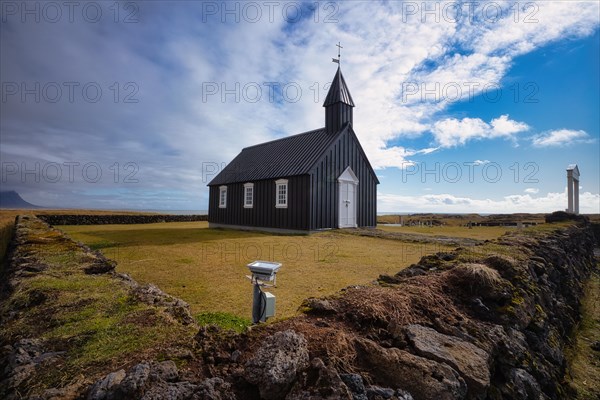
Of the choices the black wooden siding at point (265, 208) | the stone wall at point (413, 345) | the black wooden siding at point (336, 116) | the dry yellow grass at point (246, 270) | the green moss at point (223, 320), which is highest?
the black wooden siding at point (336, 116)

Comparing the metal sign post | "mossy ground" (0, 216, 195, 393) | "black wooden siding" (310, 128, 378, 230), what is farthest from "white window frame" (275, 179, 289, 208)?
the metal sign post

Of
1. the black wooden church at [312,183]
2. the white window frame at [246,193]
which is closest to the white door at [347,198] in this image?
the black wooden church at [312,183]

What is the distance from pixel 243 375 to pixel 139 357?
29.9 inches

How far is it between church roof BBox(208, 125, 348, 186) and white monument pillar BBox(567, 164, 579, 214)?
16729 mm

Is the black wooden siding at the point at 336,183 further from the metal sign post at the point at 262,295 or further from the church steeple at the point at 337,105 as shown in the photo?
the metal sign post at the point at 262,295

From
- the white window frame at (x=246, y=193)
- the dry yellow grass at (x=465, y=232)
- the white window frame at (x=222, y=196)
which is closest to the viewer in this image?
the dry yellow grass at (x=465, y=232)

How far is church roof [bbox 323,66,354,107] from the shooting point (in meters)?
19.6

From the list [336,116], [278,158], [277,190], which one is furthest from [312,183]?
[336,116]

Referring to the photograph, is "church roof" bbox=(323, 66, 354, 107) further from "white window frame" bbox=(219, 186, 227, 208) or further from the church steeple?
"white window frame" bbox=(219, 186, 227, 208)

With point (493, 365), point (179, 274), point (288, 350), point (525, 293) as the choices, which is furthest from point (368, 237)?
point (288, 350)

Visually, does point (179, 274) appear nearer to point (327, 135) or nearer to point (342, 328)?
point (342, 328)

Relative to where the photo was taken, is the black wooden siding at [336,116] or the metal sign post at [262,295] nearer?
the metal sign post at [262,295]

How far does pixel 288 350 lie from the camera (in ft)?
6.36

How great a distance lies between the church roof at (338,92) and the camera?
770 inches
